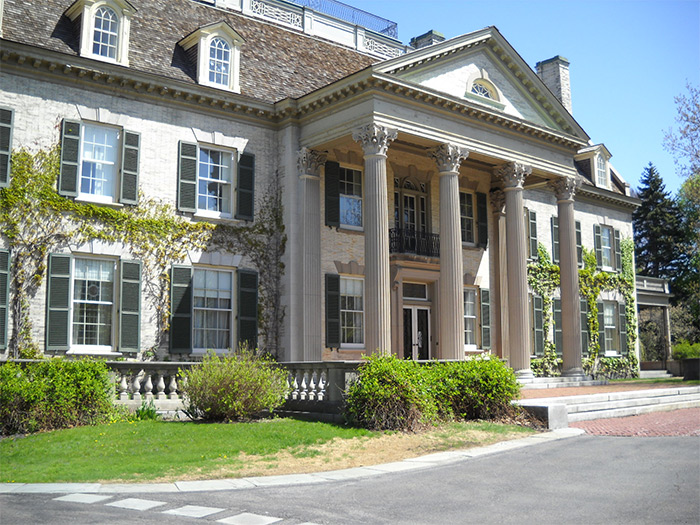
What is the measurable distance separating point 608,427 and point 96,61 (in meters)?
15.0

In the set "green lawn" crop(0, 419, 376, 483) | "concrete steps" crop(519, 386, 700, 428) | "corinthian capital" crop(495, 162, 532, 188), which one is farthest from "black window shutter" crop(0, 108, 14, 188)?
"corinthian capital" crop(495, 162, 532, 188)

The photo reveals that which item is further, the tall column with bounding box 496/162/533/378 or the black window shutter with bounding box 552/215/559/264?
the black window shutter with bounding box 552/215/559/264

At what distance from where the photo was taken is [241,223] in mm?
20812

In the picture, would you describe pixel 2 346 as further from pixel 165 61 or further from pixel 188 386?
pixel 165 61

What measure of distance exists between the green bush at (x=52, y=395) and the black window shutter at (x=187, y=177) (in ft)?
21.9

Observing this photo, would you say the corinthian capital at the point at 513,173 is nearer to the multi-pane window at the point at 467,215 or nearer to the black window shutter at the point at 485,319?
the multi-pane window at the point at 467,215

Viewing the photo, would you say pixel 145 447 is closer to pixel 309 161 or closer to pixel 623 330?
pixel 309 161

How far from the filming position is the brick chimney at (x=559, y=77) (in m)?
33.2

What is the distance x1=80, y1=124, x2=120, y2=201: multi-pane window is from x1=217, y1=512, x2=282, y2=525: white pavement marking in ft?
42.8

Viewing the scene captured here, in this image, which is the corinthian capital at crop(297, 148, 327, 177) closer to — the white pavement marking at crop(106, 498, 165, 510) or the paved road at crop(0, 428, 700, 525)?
the paved road at crop(0, 428, 700, 525)

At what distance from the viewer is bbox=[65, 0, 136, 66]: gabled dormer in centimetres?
1859

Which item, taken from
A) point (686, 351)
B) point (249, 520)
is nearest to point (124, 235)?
point (249, 520)

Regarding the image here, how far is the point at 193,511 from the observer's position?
299 inches

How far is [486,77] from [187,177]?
10090 millimetres
